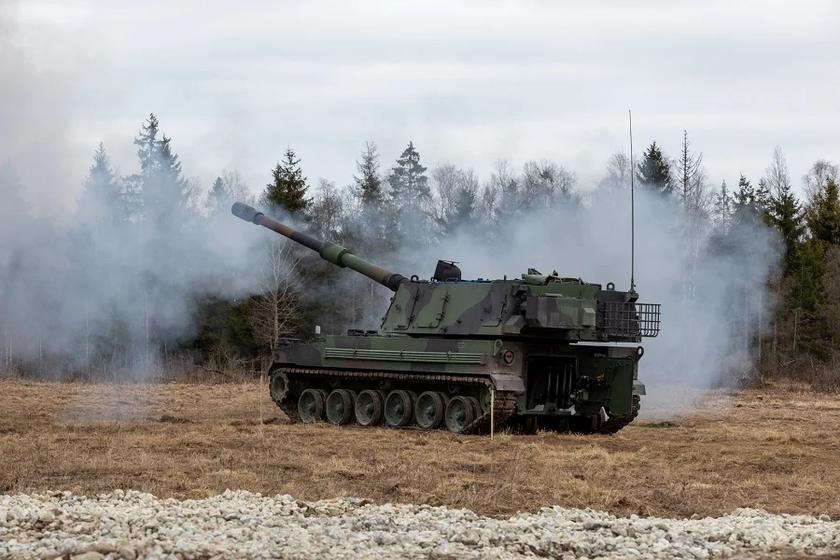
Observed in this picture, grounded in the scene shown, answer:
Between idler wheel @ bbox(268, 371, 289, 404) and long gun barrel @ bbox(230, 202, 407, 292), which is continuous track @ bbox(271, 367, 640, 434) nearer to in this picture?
idler wheel @ bbox(268, 371, 289, 404)

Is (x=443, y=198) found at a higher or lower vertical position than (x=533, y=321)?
higher

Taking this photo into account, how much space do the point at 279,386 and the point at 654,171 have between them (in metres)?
26.4

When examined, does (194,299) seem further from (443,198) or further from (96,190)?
(443,198)

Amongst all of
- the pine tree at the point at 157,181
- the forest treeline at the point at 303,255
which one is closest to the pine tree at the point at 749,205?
the forest treeline at the point at 303,255

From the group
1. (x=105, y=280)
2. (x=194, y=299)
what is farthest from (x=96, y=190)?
(x=194, y=299)

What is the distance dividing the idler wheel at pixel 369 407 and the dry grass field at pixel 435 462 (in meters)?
1.04

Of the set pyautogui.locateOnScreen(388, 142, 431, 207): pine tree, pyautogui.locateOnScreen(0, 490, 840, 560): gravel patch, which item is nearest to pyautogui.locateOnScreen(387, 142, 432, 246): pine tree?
pyautogui.locateOnScreen(388, 142, 431, 207): pine tree

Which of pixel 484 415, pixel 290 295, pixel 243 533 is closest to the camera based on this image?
pixel 243 533

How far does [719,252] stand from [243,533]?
33618 millimetres

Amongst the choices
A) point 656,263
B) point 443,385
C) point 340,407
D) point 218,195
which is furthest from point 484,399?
point 218,195

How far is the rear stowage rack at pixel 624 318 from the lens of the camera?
24953 mm

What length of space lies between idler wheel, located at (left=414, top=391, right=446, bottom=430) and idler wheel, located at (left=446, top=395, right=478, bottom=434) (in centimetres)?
14

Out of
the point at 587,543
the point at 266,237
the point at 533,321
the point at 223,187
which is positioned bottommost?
the point at 587,543

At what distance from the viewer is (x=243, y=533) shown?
1139 cm
